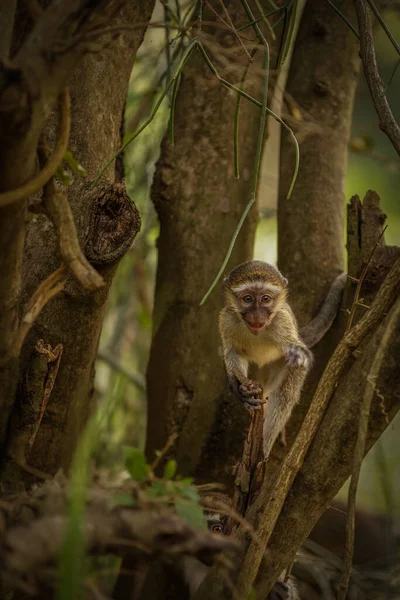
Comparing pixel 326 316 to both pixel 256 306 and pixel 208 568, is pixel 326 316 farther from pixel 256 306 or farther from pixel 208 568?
pixel 208 568

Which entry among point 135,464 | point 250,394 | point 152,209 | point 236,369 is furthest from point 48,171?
point 152,209

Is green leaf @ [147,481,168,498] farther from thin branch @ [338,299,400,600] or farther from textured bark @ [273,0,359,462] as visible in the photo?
textured bark @ [273,0,359,462]

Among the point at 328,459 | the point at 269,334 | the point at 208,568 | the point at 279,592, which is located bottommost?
the point at 279,592

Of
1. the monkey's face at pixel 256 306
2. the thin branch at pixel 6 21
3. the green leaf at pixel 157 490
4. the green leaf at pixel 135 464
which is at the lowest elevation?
the green leaf at pixel 157 490

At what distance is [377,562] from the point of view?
438 cm

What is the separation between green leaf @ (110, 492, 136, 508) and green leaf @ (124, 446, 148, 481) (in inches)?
5.3

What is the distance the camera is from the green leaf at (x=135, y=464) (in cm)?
189

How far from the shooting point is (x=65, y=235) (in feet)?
6.64

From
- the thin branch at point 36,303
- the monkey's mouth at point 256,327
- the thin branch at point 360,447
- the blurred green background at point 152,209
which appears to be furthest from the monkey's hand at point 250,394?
the thin branch at point 36,303

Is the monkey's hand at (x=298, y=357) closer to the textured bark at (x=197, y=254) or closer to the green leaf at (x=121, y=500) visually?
the textured bark at (x=197, y=254)

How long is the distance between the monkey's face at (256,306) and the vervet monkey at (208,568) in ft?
3.82

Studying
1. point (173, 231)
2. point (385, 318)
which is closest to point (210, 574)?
point (385, 318)

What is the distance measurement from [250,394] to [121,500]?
1.88 metres

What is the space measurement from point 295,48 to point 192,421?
269 centimetres
